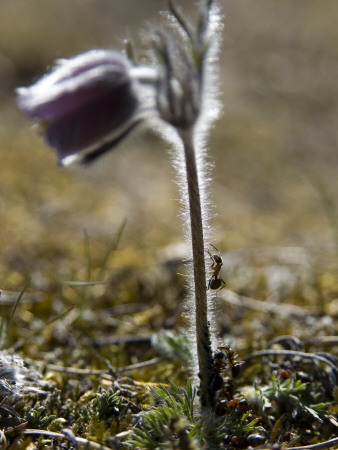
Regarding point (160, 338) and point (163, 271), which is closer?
point (160, 338)

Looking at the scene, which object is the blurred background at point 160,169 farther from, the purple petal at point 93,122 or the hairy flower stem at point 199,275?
the hairy flower stem at point 199,275

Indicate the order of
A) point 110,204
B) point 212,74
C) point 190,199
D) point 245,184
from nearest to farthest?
point 190,199 < point 212,74 < point 110,204 < point 245,184

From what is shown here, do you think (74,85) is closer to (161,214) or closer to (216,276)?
(216,276)

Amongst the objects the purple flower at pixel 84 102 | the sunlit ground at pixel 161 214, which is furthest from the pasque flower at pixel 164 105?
the sunlit ground at pixel 161 214

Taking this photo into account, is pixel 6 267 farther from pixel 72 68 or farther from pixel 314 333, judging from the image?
pixel 314 333

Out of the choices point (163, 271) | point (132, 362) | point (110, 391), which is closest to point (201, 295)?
point (110, 391)

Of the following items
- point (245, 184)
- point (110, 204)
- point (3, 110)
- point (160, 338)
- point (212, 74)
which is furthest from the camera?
point (3, 110)

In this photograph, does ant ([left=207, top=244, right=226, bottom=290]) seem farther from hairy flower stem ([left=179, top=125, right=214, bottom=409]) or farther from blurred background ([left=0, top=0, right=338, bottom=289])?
blurred background ([left=0, top=0, right=338, bottom=289])
